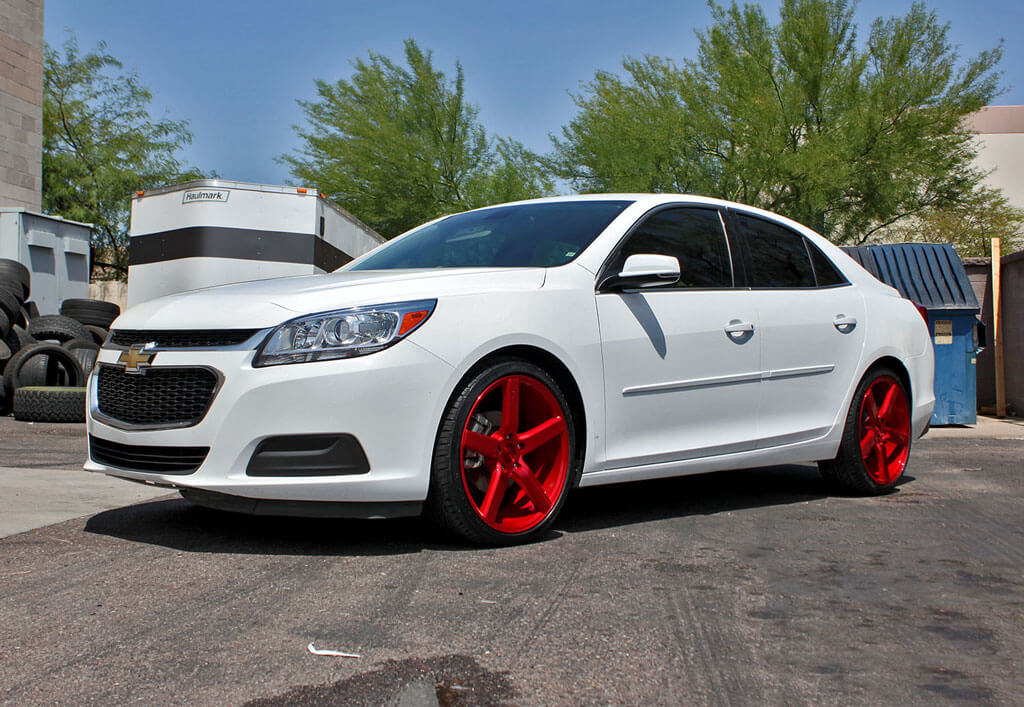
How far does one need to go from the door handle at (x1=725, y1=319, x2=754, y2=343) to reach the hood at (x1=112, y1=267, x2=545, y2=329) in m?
1.08

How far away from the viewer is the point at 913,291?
1141cm

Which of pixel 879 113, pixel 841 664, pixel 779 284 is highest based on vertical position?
pixel 879 113

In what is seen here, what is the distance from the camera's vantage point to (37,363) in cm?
1051

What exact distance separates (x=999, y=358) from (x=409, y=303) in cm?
1194

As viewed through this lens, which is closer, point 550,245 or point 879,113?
point 550,245

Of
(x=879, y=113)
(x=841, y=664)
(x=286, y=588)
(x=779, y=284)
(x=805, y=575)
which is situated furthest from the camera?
(x=879, y=113)

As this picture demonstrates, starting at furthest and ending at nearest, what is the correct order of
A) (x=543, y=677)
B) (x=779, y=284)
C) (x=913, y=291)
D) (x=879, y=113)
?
(x=879, y=113) → (x=913, y=291) → (x=779, y=284) → (x=543, y=677)

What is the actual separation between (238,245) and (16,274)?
134 inches

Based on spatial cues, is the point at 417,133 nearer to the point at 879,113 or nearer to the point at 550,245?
the point at 879,113

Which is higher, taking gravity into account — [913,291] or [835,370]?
[913,291]

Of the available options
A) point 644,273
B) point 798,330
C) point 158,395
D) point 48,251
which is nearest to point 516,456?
point 644,273

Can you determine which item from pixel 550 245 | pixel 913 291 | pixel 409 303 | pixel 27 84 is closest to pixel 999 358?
pixel 913 291


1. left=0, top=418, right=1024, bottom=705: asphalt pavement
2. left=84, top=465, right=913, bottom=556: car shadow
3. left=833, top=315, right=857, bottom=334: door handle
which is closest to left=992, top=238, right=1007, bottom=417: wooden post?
left=84, top=465, right=913, bottom=556: car shadow

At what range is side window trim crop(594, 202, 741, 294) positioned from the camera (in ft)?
14.1
